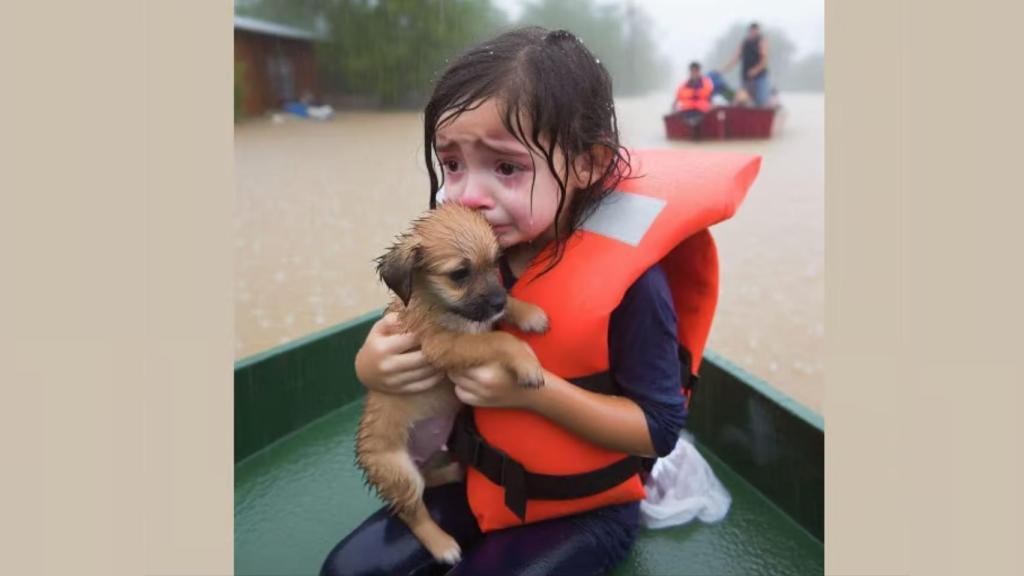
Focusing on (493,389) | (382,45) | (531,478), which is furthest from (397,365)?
(382,45)

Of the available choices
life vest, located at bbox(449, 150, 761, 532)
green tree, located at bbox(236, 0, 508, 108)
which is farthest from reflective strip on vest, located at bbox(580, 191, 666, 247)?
green tree, located at bbox(236, 0, 508, 108)

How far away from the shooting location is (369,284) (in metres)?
5.71

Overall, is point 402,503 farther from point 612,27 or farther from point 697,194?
point 612,27

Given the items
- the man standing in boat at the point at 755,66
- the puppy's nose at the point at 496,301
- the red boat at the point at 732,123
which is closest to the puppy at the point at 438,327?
the puppy's nose at the point at 496,301

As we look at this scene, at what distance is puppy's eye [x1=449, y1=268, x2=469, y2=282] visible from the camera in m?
1.75

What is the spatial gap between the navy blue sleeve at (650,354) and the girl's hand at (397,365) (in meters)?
0.57

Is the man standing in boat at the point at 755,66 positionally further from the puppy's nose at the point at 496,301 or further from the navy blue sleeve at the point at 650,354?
the puppy's nose at the point at 496,301

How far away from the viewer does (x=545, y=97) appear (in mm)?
1735

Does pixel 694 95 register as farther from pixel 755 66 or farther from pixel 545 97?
pixel 545 97

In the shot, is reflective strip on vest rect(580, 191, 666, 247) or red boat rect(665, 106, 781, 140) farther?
red boat rect(665, 106, 781, 140)

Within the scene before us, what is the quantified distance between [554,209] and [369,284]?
4085mm

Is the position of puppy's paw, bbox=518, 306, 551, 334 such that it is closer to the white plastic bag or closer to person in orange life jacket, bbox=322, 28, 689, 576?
person in orange life jacket, bbox=322, 28, 689, 576

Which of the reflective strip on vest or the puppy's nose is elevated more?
the reflective strip on vest

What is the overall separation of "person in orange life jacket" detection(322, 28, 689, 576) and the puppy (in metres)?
0.06
